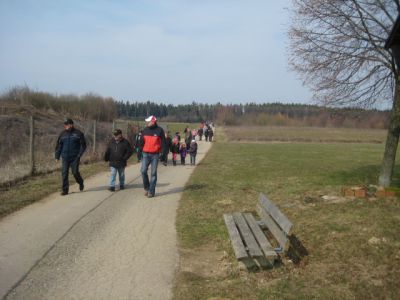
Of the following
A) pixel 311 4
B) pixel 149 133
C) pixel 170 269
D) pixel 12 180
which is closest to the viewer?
pixel 170 269

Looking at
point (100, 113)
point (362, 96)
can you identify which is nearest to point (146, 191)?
point (362, 96)

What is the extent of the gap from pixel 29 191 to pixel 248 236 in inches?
260

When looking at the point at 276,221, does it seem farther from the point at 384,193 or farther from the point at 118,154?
the point at 118,154

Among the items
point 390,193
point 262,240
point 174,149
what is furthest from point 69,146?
point 174,149

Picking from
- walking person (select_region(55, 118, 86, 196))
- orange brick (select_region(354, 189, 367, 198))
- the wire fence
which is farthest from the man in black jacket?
orange brick (select_region(354, 189, 367, 198))

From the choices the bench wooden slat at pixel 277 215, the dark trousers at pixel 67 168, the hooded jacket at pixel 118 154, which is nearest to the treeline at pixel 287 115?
the hooded jacket at pixel 118 154

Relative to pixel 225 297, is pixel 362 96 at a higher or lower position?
higher

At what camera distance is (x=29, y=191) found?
1121cm

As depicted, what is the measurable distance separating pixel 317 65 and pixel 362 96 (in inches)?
59.3

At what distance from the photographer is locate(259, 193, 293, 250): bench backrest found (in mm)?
5961

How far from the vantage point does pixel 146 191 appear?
450 inches

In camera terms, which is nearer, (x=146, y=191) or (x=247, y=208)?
(x=247, y=208)

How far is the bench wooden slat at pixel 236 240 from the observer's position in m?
5.74

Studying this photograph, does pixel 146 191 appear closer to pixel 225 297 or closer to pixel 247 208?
pixel 247 208
